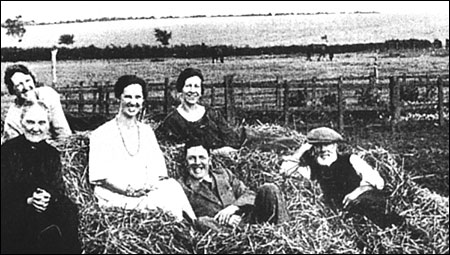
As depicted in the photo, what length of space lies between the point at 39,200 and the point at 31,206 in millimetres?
61

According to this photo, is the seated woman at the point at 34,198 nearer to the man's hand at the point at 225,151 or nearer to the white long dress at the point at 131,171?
the white long dress at the point at 131,171

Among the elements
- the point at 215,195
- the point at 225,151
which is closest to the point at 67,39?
the point at 225,151

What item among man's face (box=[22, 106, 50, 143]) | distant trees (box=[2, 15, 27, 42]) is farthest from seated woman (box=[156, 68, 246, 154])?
distant trees (box=[2, 15, 27, 42])

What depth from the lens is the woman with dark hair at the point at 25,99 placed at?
4.21m

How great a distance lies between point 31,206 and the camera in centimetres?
413

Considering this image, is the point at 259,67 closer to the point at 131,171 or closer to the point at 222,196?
the point at 222,196

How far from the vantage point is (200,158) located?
428 centimetres

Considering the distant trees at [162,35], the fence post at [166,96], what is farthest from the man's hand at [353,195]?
the distant trees at [162,35]

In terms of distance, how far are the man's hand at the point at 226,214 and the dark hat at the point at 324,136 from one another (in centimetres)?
67

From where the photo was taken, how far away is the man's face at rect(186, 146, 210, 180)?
4.27 metres

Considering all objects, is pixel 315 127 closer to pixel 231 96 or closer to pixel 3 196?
pixel 231 96

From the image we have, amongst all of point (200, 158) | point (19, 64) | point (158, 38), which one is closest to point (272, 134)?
point (200, 158)

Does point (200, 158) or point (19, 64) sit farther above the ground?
point (19, 64)

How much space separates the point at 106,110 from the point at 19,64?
2.01 feet
